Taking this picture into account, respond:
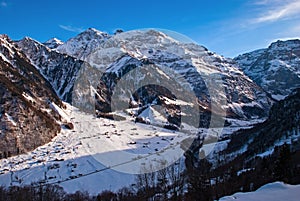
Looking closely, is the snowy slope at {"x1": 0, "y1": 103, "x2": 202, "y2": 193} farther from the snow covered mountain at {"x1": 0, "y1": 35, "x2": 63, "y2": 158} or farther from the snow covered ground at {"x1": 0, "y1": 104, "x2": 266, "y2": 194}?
the snow covered mountain at {"x1": 0, "y1": 35, "x2": 63, "y2": 158}

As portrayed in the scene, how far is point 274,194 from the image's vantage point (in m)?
23.1

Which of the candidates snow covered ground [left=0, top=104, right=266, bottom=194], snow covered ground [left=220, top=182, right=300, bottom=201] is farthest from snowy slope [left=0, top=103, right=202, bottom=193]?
snow covered ground [left=220, top=182, right=300, bottom=201]

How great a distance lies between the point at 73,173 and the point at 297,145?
75809 mm

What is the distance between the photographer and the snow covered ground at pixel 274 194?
21600 mm

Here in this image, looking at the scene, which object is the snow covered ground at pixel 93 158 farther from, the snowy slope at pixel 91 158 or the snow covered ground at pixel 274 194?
the snow covered ground at pixel 274 194

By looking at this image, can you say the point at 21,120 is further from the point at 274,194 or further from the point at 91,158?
the point at 274,194

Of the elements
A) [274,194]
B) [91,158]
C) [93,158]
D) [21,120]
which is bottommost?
[93,158]

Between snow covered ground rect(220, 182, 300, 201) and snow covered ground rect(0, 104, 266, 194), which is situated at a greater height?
snow covered ground rect(220, 182, 300, 201)

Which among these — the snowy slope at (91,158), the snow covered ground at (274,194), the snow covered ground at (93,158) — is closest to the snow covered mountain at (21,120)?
the snow covered ground at (93,158)

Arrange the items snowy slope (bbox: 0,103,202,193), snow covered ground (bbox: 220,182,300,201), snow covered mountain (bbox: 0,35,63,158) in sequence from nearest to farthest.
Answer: snow covered ground (bbox: 220,182,300,201), snowy slope (bbox: 0,103,202,193), snow covered mountain (bbox: 0,35,63,158)

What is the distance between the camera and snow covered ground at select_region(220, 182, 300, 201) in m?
21.6

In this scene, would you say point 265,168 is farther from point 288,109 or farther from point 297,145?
point 288,109

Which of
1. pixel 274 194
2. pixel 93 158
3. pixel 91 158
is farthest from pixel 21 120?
pixel 274 194

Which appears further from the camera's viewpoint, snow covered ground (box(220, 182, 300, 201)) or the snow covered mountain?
the snow covered mountain
